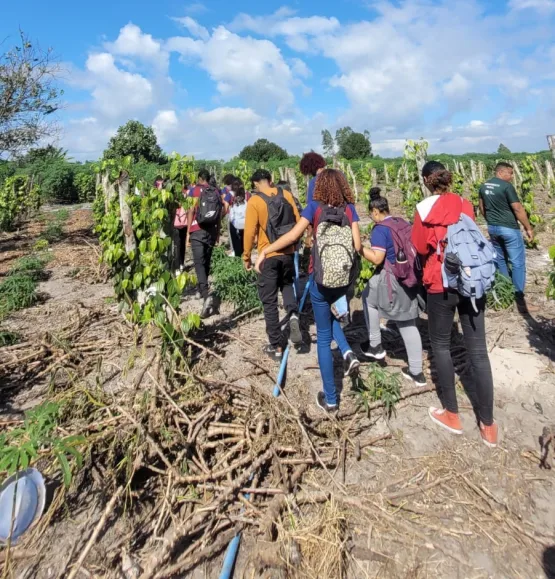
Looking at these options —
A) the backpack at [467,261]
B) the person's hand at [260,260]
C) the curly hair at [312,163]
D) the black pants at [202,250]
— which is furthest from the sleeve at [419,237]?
the black pants at [202,250]

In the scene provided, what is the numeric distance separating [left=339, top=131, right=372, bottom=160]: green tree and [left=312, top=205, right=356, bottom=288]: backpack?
204 feet

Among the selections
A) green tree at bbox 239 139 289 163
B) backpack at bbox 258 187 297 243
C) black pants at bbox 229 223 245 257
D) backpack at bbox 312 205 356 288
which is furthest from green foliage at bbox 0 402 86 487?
green tree at bbox 239 139 289 163

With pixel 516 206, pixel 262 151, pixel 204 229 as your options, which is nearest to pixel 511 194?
pixel 516 206

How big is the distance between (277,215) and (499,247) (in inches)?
125

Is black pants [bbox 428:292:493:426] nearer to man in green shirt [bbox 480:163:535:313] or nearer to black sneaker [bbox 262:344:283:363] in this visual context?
black sneaker [bbox 262:344:283:363]

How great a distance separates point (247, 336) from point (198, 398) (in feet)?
5.53

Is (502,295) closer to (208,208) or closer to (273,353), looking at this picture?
(273,353)

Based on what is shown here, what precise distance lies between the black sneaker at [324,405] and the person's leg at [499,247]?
3.21m

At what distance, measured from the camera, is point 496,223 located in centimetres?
499

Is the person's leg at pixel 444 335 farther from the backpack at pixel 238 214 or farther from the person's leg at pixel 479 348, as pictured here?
the backpack at pixel 238 214

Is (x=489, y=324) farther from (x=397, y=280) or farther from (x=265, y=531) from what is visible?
(x=265, y=531)

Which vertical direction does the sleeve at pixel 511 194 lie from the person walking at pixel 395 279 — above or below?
above

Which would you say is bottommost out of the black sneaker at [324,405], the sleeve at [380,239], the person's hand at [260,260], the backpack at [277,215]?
the black sneaker at [324,405]

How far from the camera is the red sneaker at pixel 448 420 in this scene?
2.99 metres
